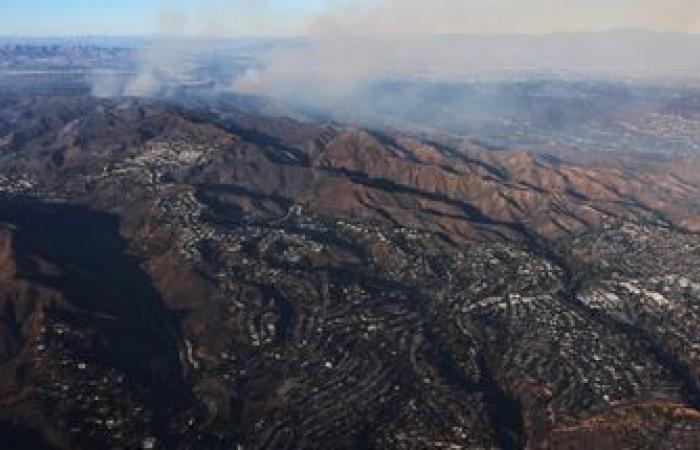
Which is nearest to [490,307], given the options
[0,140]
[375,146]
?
[375,146]

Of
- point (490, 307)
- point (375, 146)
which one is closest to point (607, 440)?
point (490, 307)

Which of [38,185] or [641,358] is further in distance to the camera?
[38,185]

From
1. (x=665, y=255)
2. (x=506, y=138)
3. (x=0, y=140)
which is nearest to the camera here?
(x=665, y=255)

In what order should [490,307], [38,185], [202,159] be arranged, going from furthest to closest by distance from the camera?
[202,159], [38,185], [490,307]

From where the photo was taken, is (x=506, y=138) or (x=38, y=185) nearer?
(x=38, y=185)

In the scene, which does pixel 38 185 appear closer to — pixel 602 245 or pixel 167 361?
pixel 167 361

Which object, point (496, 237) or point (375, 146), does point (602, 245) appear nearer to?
point (496, 237)

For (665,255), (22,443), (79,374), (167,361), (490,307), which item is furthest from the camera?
(665,255)

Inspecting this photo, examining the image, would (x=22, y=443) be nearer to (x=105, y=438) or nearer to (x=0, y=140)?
(x=105, y=438)

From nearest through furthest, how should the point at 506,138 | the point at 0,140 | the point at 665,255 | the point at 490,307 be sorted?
1. the point at 490,307
2. the point at 665,255
3. the point at 0,140
4. the point at 506,138
